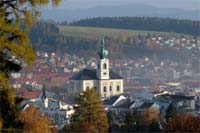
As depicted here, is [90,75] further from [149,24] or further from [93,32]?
[149,24]

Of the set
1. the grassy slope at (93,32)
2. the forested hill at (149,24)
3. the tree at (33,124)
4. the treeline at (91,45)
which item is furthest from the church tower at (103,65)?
the forested hill at (149,24)

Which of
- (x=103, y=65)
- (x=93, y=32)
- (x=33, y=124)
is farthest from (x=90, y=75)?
(x=33, y=124)

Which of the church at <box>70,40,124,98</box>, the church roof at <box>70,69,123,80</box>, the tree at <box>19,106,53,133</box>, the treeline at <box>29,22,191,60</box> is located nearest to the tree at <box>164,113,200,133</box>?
the tree at <box>19,106,53,133</box>

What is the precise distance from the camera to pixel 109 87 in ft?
287

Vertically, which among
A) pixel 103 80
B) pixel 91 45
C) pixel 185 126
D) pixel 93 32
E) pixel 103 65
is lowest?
pixel 91 45

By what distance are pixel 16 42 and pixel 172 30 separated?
165 metres

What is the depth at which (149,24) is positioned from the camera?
173 m

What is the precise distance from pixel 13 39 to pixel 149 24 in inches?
6540

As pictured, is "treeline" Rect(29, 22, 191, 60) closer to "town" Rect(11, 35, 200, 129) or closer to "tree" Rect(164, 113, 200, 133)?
"town" Rect(11, 35, 200, 129)

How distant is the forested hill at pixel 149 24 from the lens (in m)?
171

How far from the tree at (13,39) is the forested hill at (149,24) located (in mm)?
157578

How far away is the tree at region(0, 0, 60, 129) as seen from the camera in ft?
23.3

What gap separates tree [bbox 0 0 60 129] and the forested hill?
158 m

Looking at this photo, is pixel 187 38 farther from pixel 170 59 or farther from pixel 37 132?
pixel 37 132
